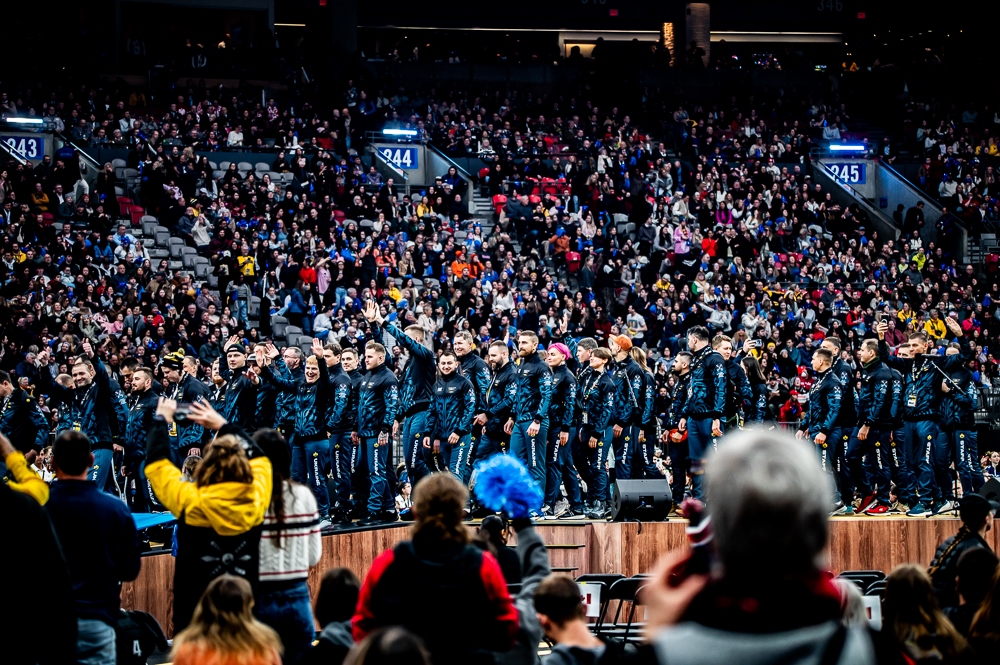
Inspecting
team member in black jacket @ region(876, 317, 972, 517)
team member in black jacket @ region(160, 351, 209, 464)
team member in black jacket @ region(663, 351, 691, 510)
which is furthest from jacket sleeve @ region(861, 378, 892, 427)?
team member in black jacket @ region(160, 351, 209, 464)

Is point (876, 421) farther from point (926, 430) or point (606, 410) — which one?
point (606, 410)

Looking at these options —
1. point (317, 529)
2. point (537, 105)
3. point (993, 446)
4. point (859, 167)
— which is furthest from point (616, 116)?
point (317, 529)

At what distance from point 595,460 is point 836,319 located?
13.1 metres

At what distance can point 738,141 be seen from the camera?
33656mm

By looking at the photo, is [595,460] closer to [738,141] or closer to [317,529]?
[317,529]

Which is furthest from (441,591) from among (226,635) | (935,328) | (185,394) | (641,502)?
(935,328)

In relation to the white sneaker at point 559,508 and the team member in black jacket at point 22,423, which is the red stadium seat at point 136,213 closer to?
the team member in black jacket at point 22,423

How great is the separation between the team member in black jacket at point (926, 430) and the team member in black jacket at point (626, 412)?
3039 mm

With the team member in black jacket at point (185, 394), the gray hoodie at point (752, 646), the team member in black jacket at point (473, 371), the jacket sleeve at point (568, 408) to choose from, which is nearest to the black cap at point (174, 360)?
the team member in black jacket at point (185, 394)

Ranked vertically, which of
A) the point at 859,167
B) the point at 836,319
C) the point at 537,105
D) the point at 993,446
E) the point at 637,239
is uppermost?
the point at 537,105

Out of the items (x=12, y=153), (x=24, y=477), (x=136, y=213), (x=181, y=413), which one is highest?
(x=12, y=153)

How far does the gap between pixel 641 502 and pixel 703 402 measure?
5.90 ft

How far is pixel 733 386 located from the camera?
46.8ft

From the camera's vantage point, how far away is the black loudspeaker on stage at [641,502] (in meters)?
12.9
